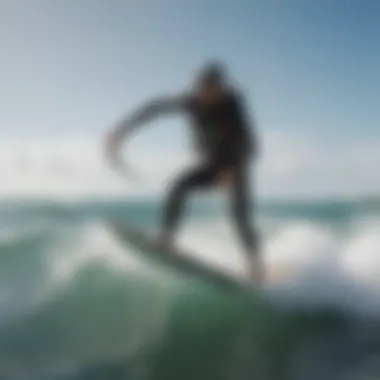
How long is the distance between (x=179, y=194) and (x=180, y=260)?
41 centimetres

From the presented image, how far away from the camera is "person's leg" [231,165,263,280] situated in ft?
14.5

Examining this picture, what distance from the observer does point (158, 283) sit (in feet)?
15.4

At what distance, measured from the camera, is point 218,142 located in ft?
14.3

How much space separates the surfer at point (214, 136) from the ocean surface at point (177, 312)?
1.29 feet

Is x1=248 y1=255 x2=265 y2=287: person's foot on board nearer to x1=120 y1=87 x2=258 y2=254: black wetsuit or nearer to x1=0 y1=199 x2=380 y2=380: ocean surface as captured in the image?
x1=0 y1=199 x2=380 y2=380: ocean surface

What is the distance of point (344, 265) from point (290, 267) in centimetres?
43

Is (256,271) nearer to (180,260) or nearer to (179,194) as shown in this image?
(180,260)

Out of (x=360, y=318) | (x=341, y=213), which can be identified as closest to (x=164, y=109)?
(x=360, y=318)

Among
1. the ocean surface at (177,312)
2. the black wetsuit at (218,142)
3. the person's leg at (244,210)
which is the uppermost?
the black wetsuit at (218,142)

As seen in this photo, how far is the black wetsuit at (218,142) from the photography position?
14.2 feet

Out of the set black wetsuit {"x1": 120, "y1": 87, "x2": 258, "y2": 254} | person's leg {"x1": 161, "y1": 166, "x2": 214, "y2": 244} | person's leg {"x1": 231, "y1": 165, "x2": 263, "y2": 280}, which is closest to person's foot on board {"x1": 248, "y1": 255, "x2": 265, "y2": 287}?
person's leg {"x1": 231, "y1": 165, "x2": 263, "y2": 280}

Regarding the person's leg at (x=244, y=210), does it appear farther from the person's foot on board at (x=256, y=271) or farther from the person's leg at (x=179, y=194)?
the person's leg at (x=179, y=194)

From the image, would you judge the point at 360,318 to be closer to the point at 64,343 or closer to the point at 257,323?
the point at 257,323

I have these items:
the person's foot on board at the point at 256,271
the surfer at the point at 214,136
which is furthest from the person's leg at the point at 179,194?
the person's foot on board at the point at 256,271
